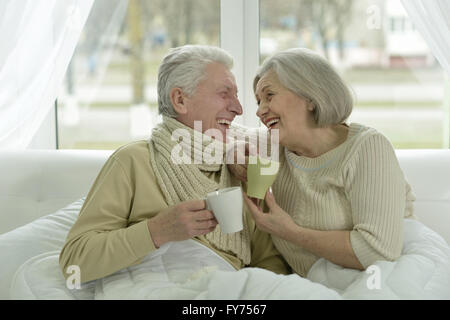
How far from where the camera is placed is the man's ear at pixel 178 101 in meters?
1.87

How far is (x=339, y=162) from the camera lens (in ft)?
5.89

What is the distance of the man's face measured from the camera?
6.13 ft

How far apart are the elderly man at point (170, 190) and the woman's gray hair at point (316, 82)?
0.68ft

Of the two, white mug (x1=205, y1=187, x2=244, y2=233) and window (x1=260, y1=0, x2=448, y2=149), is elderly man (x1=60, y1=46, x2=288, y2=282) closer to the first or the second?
white mug (x1=205, y1=187, x2=244, y2=233)

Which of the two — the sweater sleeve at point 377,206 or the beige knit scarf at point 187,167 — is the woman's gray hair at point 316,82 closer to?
the sweater sleeve at point 377,206

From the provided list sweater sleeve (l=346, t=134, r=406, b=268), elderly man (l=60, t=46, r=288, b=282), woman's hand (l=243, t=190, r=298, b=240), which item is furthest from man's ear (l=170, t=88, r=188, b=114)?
sweater sleeve (l=346, t=134, r=406, b=268)

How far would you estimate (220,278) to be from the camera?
1.44m

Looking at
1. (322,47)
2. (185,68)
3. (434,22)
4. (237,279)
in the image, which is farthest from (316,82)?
(322,47)

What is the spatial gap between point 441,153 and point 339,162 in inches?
32.5

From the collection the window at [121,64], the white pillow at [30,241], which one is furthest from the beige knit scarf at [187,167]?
the window at [121,64]

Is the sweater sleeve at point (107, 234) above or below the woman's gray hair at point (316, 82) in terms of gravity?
below

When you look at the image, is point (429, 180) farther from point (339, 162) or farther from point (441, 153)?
point (339, 162)
